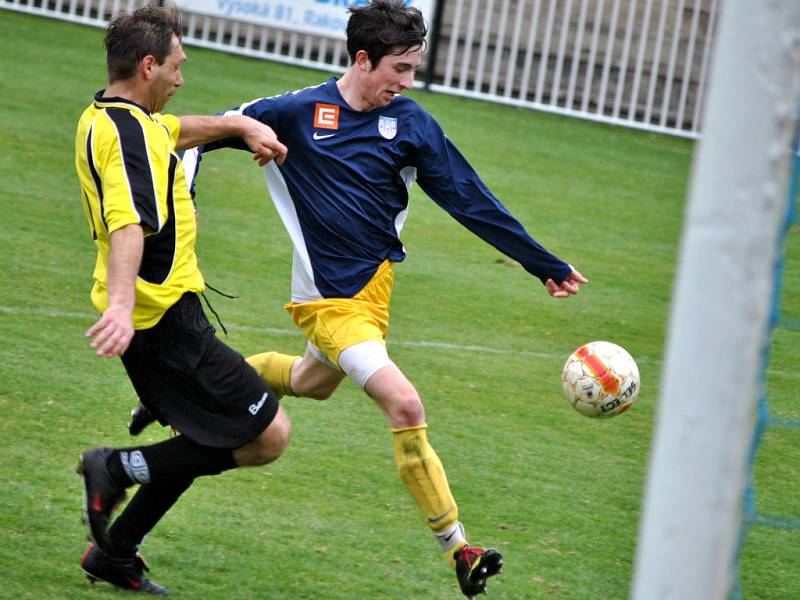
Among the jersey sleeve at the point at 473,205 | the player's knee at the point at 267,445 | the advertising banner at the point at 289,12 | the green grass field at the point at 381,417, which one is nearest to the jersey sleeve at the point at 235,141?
the jersey sleeve at the point at 473,205

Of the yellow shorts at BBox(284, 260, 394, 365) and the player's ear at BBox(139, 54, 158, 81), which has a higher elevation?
the player's ear at BBox(139, 54, 158, 81)

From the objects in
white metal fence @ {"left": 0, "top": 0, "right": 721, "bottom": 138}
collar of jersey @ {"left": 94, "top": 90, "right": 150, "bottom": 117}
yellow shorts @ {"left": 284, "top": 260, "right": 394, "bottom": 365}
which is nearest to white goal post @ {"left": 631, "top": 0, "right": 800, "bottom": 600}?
collar of jersey @ {"left": 94, "top": 90, "right": 150, "bottom": 117}

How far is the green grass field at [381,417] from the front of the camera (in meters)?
4.71

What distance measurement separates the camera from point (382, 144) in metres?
5.03

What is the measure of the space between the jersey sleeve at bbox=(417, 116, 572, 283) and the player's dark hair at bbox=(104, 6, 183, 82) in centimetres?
128

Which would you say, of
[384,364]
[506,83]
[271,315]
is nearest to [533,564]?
[384,364]

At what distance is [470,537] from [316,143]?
1.71 meters

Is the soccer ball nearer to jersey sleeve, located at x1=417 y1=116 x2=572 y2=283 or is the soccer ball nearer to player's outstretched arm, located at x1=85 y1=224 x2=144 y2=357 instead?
jersey sleeve, located at x1=417 y1=116 x2=572 y2=283

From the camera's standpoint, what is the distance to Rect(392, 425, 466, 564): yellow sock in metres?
4.46

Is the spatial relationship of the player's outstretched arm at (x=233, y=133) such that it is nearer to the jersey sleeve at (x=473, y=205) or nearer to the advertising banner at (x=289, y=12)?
the jersey sleeve at (x=473, y=205)

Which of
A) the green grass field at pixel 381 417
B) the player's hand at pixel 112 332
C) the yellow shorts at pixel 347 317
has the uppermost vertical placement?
the player's hand at pixel 112 332

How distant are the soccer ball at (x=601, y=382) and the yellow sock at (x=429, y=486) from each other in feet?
3.08

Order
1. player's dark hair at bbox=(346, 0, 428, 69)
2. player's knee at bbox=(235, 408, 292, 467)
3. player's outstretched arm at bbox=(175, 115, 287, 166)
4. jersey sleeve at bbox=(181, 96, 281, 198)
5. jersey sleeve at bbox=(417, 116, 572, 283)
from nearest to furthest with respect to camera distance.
A: player's knee at bbox=(235, 408, 292, 467)
player's outstretched arm at bbox=(175, 115, 287, 166)
jersey sleeve at bbox=(181, 96, 281, 198)
player's dark hair at bbox=(346, 0, 428, 69)
jersey sleeve at bbox=(417, 116, 572, 283)

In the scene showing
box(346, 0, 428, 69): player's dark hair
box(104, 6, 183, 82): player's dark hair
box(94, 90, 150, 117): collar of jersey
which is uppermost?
box(346, 0, 428, 69): player's dark hair
